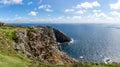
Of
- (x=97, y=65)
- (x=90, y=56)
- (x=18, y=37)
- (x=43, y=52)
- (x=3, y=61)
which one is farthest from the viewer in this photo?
(x=90, y=56)

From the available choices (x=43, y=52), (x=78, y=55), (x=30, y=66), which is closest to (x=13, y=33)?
(x=43, y=52)

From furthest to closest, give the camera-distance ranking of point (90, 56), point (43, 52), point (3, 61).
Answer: point (90, 56), point (43, 52), point (3, 61)

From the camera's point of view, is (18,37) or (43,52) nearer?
(18,37)

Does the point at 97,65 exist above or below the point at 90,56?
above

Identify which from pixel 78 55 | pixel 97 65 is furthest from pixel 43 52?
pixel 78 55

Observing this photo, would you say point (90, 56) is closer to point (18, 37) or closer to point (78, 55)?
point (78, 55)

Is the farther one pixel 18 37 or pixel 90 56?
pixel 90 56

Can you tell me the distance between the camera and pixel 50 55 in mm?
93625

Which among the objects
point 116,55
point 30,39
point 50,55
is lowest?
point 116,55

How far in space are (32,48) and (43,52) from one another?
6.38 m

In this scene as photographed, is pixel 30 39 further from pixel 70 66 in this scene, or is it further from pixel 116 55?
pixel 116 55

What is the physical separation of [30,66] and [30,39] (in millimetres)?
58988

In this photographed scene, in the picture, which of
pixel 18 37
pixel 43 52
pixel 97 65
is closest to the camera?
pixel 97 65

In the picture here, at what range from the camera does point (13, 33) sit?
8700cm
